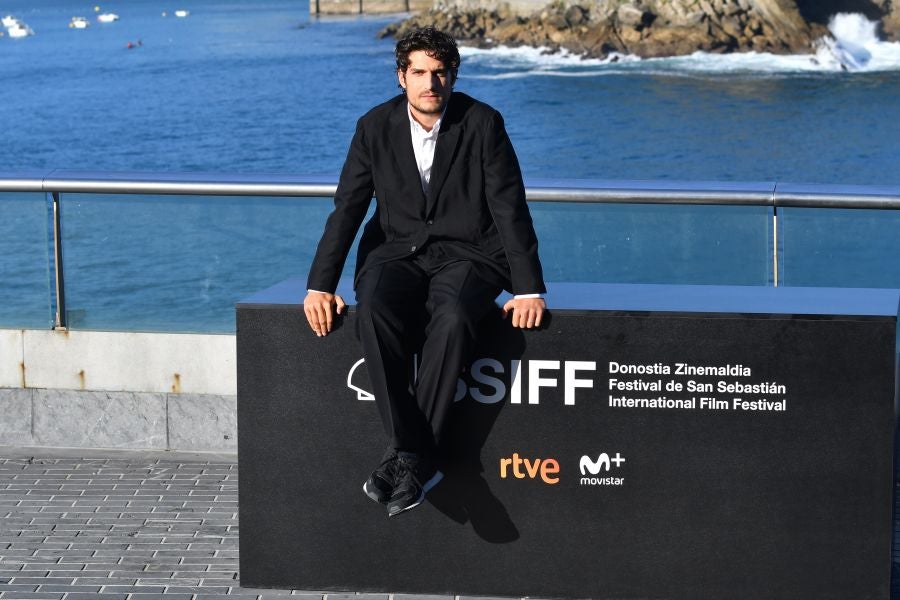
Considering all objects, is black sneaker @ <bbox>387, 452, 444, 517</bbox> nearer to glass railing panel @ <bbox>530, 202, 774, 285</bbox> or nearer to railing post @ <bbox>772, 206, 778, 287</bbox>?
glass railing panel @ <bbox>530, 202, 774, 285</bbox>

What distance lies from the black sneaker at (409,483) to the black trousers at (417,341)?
35 mm

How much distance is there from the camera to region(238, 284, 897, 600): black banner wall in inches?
159

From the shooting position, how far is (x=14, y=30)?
366 ft

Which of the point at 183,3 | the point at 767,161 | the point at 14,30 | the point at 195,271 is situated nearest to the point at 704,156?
the point at 767,161

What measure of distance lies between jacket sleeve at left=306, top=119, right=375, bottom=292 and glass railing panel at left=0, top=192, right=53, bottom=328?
240 cm

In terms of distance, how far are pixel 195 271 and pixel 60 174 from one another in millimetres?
759

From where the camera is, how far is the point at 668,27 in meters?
75.0

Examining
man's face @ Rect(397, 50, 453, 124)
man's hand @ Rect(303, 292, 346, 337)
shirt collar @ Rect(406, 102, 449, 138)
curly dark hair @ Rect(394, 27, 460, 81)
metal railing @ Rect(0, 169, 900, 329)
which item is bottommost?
man's hand @ Rect(303, 292, 346, 337)

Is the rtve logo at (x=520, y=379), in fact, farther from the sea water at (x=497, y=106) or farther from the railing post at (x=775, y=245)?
the sea water at (x=497, y=106)

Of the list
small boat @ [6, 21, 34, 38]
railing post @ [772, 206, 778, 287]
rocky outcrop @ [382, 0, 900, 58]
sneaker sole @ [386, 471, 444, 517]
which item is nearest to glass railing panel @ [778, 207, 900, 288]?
railing post @ [772, 206, 778, 287]

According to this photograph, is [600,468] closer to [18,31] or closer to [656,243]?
[656,243]

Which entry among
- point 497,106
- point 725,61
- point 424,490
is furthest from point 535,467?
point 725,61

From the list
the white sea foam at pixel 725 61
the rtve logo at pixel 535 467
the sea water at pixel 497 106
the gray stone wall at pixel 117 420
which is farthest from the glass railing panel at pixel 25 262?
the white sea foam at pixel 725 61

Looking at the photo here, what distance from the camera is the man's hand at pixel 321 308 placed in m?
4.17
